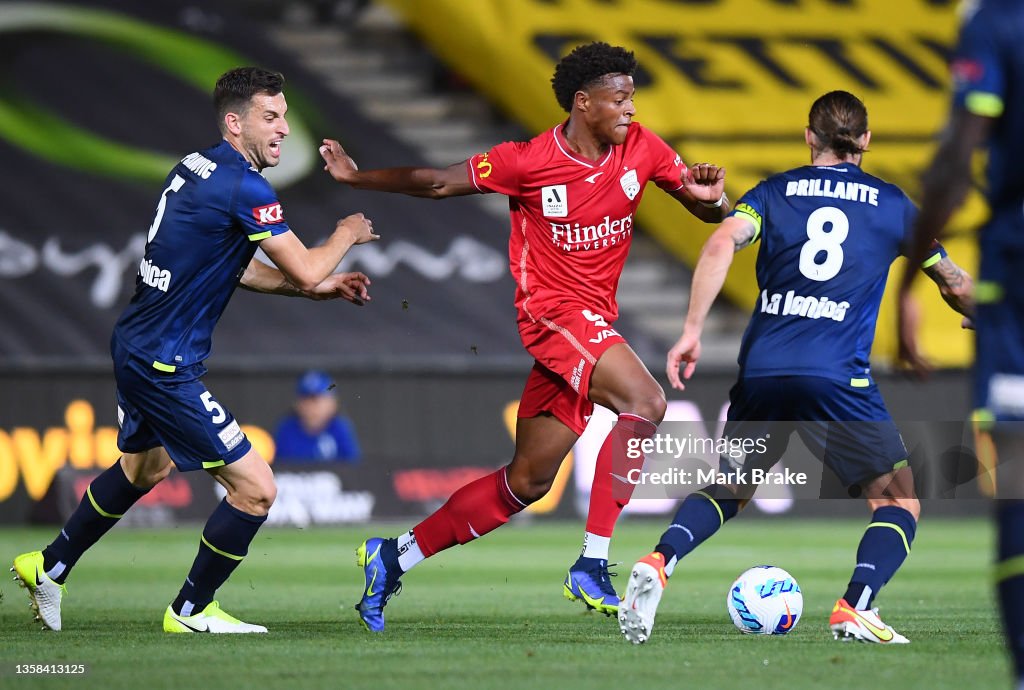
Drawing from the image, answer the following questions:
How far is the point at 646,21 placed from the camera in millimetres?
20562

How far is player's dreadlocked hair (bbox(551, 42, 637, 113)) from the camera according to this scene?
741 cm

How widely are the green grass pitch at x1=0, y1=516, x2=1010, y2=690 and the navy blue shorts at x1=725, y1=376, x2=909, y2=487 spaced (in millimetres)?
730

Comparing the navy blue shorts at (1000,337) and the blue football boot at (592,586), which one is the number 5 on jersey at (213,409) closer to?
the blue football boot at (592,586)

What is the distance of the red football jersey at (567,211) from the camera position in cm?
742

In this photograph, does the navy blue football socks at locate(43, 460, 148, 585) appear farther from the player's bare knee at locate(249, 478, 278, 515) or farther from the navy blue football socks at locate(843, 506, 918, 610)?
the navy blue football socks at locate(843, 506, 918, 610)

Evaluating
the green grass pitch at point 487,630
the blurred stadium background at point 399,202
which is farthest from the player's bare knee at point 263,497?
the blurred stadium background at point 399,202

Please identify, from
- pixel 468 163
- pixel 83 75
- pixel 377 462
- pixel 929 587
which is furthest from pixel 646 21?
pixel 468 163

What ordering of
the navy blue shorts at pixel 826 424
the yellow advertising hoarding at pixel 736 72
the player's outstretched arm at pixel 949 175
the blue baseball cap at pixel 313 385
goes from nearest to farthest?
the player's outstretched arm at pixel 949 175, the navy blue shorts at pixel 826 424, the blue baseball cap at pixel 313 385, the yellow advertising hoarding at pixel 736 72

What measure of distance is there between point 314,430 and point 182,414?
7.89 m

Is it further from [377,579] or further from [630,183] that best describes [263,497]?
[630,183]

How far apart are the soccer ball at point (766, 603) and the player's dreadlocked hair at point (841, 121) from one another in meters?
1.84

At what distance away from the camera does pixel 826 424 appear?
6547mm

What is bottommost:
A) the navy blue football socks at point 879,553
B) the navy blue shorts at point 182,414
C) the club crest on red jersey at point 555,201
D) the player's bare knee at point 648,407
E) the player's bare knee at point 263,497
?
the player's bare knee at point 263,497

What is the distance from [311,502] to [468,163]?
7.70 m
